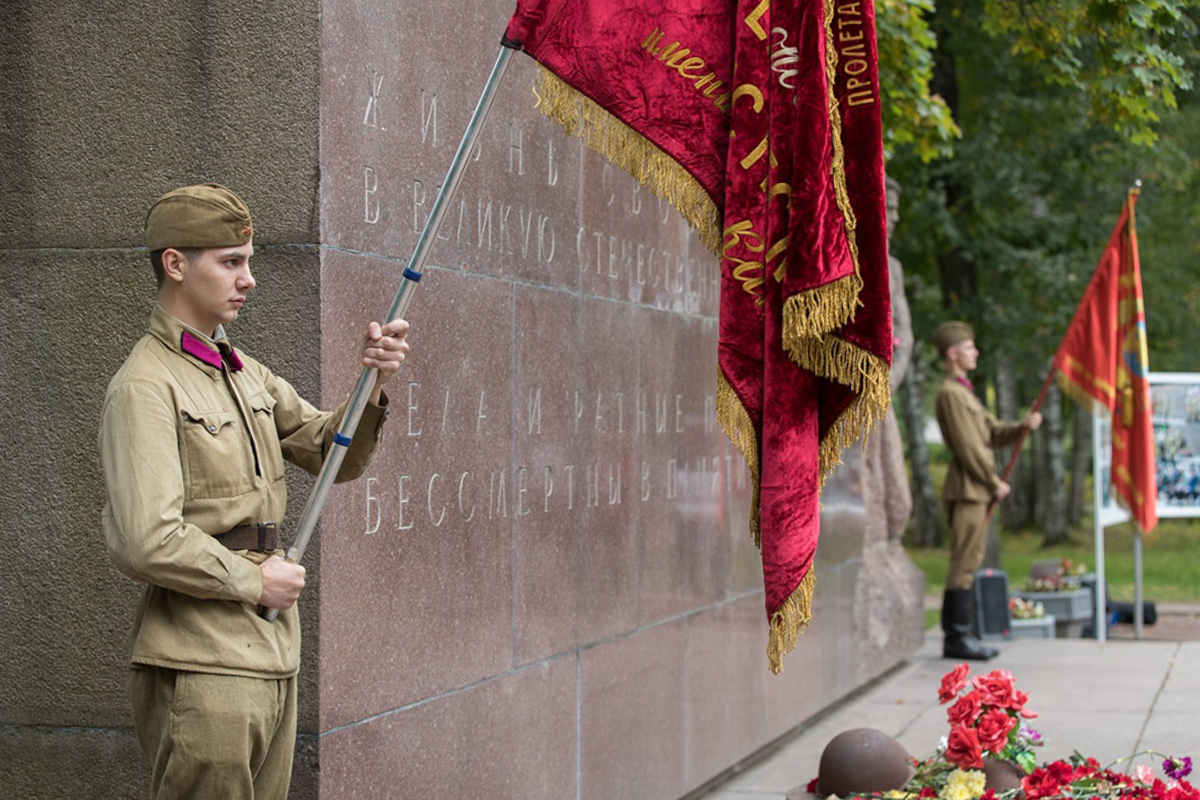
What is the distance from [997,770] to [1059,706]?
4.45 m

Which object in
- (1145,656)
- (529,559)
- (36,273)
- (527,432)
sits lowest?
(1145,656)

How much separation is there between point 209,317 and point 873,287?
163 centimetres

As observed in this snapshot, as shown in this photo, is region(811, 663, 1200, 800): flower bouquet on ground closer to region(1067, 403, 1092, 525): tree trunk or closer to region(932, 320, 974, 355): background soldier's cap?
region(932, 320, 974, 355): background soldier's cap

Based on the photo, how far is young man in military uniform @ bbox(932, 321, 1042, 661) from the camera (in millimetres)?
11484

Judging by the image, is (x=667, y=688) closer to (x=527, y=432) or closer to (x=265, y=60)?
(x=527, y=432)

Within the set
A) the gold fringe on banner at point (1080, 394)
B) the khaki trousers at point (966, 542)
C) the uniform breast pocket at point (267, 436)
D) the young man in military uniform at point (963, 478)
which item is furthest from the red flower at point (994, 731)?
the gold fringe on banner at point (1080, 394)

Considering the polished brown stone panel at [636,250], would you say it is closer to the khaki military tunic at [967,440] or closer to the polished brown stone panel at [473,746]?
the polished brown stone panel at [473,746]

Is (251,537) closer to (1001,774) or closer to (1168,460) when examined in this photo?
(1001,774)

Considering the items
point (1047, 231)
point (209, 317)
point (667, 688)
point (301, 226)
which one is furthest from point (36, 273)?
point (1047, 231)

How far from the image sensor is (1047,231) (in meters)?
17.9

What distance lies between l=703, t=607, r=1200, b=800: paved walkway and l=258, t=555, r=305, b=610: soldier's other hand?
244 centimetres

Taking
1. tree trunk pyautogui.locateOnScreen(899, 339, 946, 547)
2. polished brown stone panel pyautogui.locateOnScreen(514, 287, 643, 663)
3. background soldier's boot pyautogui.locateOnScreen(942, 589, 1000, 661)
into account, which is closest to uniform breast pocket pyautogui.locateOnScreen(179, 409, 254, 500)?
polished brown stone panel pyautogui.locateOnScreen(514, 287, 643, 663)

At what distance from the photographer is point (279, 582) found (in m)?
3.28

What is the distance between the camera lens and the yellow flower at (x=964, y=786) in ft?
15.9
